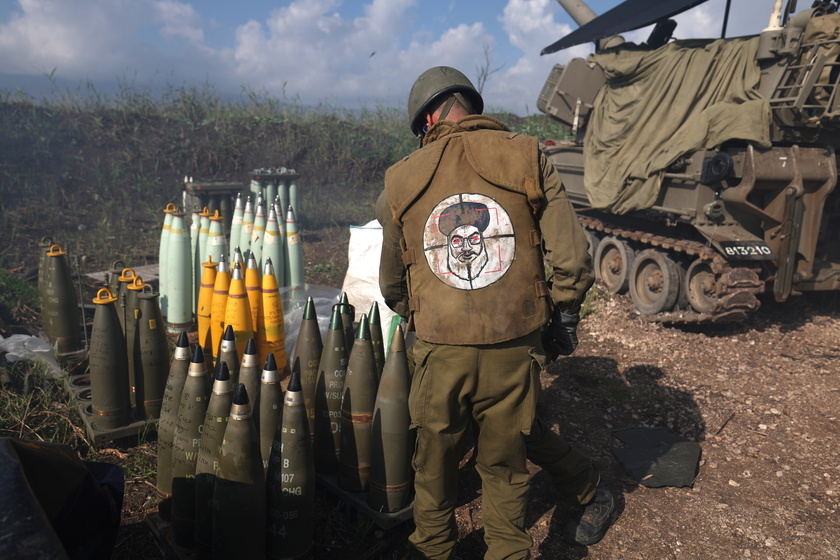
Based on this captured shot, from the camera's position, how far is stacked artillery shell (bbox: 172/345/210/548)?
2.72 meters

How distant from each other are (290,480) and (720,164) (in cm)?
572

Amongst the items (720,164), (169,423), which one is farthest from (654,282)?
(169,423)

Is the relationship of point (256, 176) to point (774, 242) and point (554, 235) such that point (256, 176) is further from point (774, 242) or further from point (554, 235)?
point (554, 235)

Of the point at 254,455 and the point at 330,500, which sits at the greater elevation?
the point at 254,455

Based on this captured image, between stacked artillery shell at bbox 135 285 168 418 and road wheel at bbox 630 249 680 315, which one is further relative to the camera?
road wheel at bbox 630 249 680 315

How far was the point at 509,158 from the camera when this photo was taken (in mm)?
2527

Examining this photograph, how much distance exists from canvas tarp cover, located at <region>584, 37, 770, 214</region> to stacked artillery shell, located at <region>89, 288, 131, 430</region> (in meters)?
5.91

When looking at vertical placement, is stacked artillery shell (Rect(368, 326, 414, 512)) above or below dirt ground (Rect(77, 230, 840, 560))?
above

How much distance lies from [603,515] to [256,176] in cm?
876

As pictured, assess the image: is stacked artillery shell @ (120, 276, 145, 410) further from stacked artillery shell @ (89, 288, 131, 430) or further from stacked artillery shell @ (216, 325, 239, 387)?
stacked artillery shell @ (216, 325, 239, 387)

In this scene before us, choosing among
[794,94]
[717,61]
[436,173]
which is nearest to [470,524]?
[436,173]

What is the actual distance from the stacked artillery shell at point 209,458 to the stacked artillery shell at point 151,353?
129cm

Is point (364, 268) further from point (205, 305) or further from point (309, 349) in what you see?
point (309, 349)

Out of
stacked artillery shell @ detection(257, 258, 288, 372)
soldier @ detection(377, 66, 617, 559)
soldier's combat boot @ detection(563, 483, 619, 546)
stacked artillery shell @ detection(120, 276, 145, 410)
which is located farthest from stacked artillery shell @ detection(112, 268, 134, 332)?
soldier's combat boot @ detection(563, 483, 619, 546)
